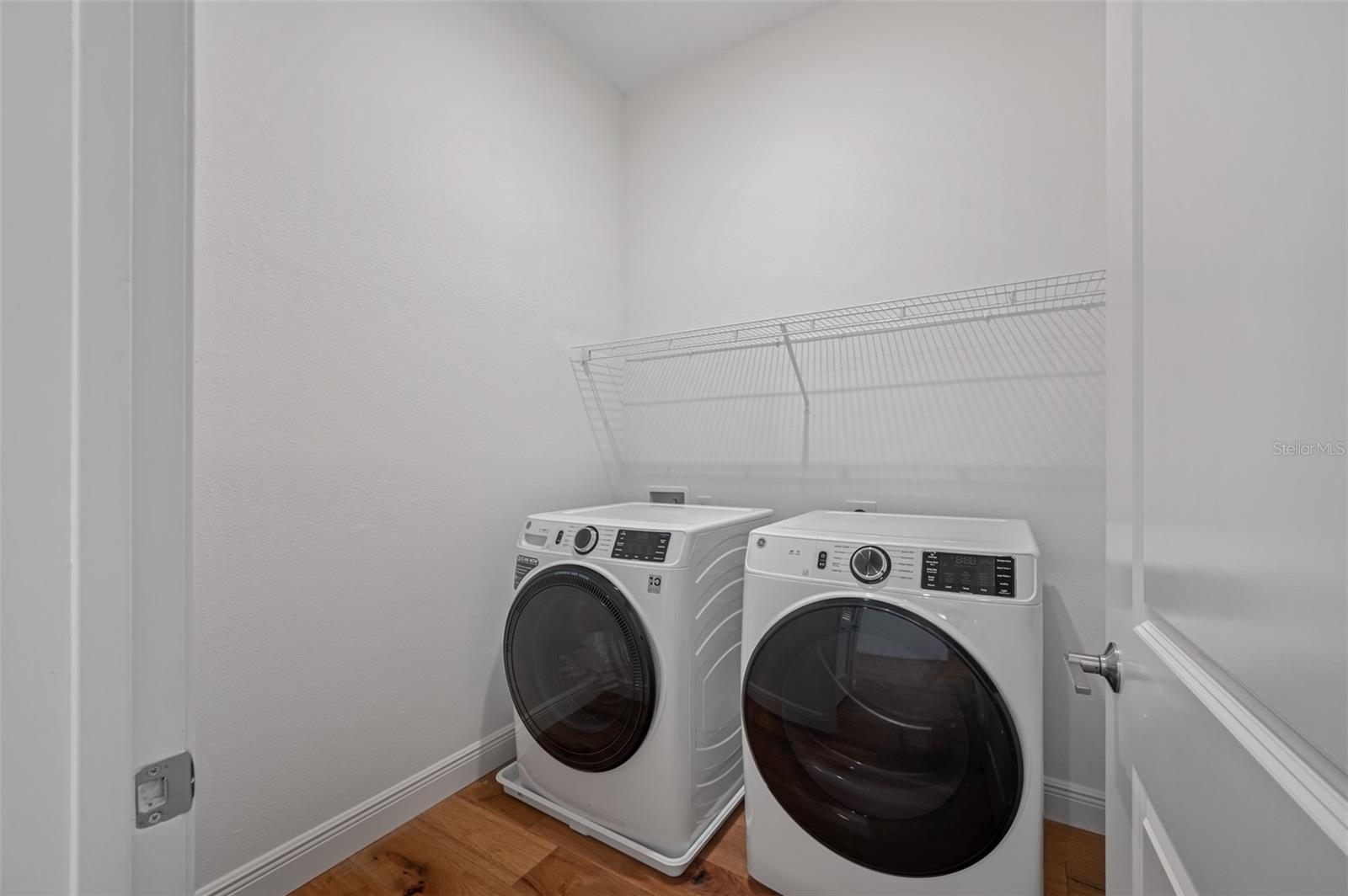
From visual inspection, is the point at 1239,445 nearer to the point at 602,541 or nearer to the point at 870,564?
the point at 870,564

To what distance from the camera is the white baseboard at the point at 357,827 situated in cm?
132

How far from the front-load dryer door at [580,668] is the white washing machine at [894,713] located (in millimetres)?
299

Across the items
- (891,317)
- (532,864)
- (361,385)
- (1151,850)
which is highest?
(891,317)

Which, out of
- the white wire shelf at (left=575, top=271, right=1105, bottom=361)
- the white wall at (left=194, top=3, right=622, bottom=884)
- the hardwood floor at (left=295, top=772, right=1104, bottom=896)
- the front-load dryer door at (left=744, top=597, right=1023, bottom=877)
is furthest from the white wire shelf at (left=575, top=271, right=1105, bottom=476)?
the hardwood floor at (left=295, top=772, right=1104, bottom=896)

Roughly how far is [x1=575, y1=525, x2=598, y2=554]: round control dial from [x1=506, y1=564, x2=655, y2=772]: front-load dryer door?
0.05 m

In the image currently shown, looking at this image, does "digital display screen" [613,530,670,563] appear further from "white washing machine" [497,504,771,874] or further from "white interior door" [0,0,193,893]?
"white interior door" [0,0,193,893]

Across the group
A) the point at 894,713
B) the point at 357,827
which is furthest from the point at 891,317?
the point at 357,827

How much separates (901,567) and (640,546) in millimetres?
652

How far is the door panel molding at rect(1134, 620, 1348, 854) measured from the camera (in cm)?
27

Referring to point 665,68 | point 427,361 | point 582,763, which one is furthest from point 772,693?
point 665,68

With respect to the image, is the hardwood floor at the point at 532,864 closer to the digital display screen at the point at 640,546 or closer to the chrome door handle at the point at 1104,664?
the digital display screen at the point at 640,546

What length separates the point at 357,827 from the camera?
4.98 ft

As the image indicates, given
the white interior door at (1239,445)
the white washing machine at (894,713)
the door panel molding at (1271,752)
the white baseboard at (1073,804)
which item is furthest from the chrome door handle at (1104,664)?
the white baseboard at (1073,804)

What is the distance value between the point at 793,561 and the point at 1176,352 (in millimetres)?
942
